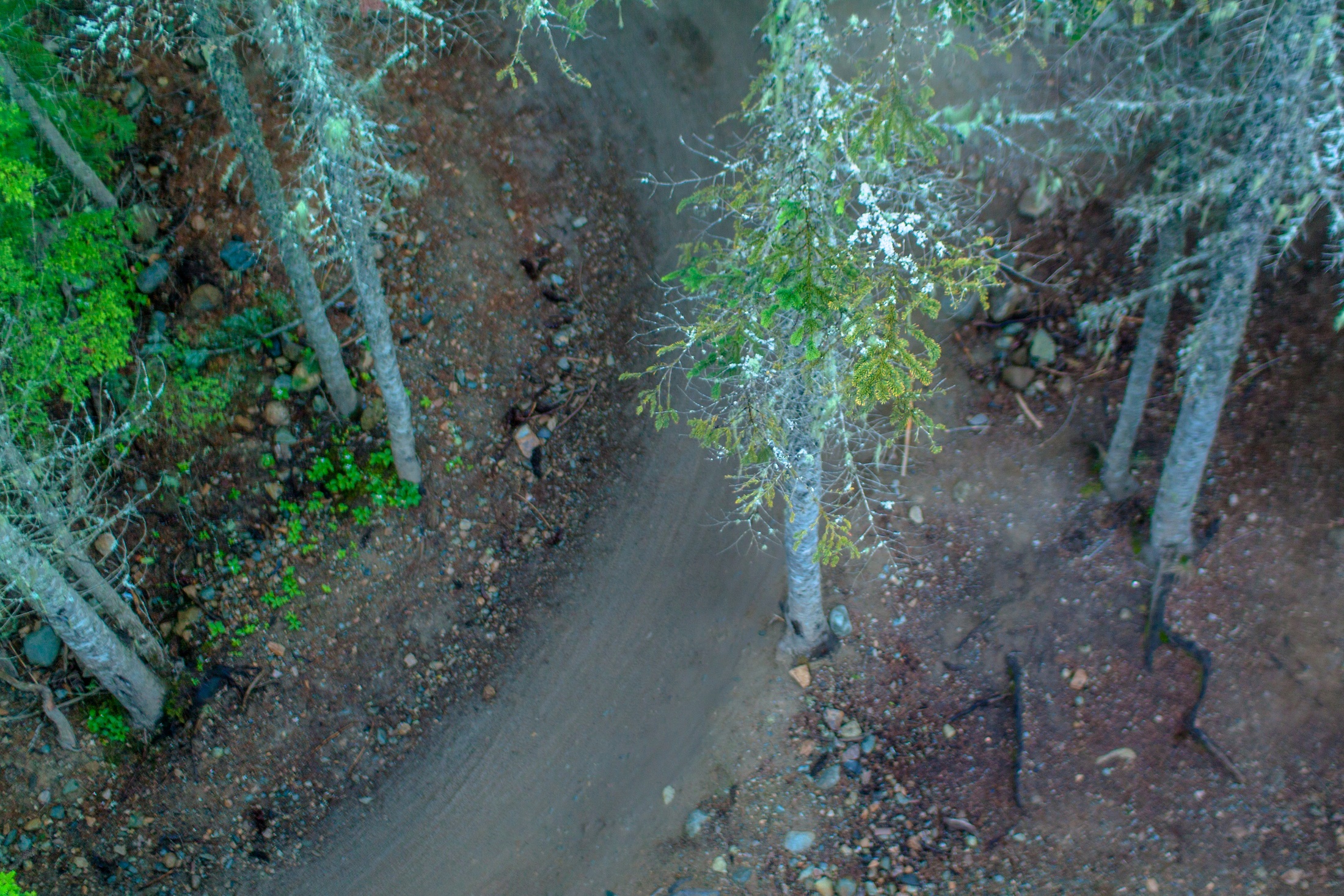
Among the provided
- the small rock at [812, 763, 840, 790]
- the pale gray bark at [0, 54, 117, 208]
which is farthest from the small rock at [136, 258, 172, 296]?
the small rock at [812, 763, 840, 790]

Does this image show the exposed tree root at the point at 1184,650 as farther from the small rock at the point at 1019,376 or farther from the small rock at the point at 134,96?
the small rock at the point at 134,96

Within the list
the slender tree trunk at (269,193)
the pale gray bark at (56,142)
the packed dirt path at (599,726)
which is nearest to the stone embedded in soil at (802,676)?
the packed dirt path at (599,726)

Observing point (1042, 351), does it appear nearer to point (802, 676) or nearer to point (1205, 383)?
point (1205, 383)

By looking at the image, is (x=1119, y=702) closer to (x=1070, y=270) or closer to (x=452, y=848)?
(x=1070, y=270)

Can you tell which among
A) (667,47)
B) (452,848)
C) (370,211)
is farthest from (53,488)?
(667,47)

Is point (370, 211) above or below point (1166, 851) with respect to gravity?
above

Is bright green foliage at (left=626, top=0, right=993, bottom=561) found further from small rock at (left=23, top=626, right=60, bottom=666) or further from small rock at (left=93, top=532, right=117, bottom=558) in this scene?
small rock at (left=23, top=626, right=60, bottom=666)

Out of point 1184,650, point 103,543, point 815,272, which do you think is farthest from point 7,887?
point 1184,650
